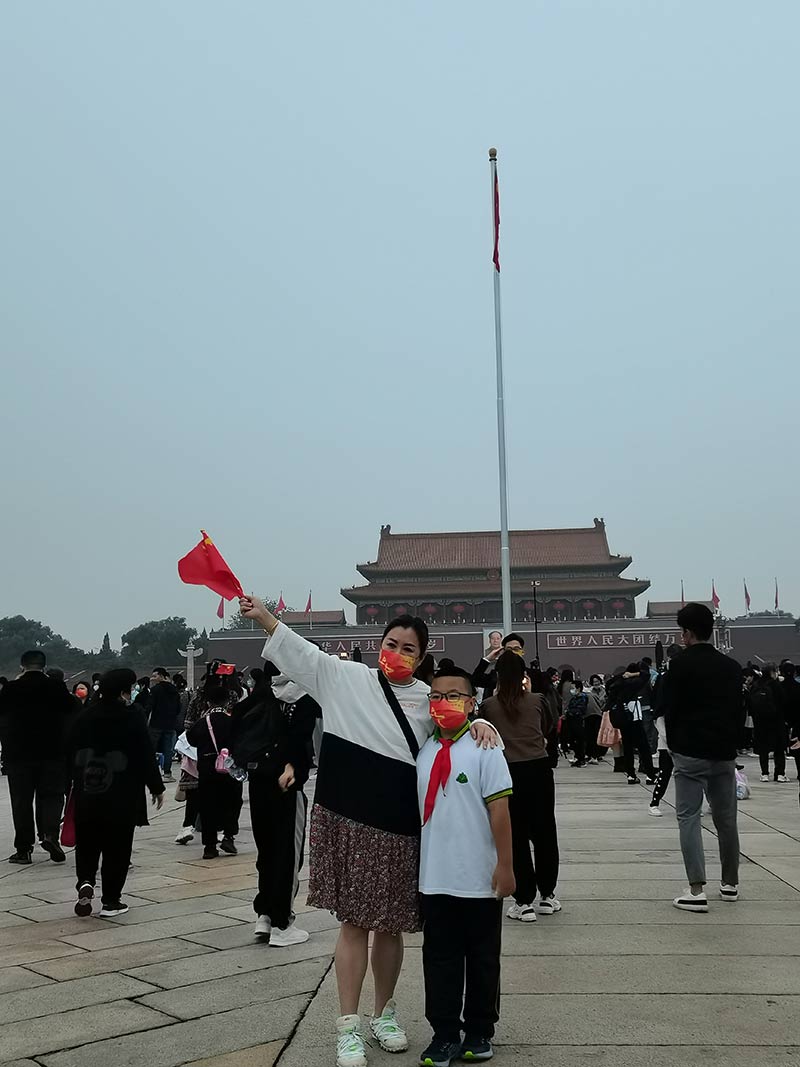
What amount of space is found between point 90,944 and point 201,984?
3.45 feet

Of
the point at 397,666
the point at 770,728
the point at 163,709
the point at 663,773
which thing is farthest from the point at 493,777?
the point at 163,709

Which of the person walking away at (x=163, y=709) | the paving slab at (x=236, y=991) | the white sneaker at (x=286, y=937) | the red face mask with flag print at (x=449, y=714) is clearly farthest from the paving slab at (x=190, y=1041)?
the person walking away at (x=163, y=709)

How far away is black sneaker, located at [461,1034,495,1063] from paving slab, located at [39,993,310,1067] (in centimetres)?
62

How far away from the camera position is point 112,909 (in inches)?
218

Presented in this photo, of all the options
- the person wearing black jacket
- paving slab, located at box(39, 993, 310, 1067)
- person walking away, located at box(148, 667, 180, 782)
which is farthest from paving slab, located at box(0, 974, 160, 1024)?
person walking away, located at box(148, 667, 180, 782)

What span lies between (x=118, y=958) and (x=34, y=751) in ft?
11.1

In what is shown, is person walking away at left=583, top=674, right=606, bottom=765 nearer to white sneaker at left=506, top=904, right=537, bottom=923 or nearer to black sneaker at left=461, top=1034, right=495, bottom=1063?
white sneaker at left=506, top=904, right=537, bottom=923

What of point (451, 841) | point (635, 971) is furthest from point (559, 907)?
point (451, 841)

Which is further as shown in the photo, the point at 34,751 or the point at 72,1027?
the point at 34,751

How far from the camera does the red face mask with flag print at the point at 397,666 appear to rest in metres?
3.37

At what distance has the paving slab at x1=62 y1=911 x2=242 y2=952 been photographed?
4918 millimetres

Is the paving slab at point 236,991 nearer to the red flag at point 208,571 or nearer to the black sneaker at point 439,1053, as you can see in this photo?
the black sneaker at point 439,1053

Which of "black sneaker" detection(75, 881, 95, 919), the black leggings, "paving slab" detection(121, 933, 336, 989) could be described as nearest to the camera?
"paving slab" detection(121, 933, 336, 989)

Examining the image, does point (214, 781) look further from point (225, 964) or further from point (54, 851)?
point (225, 964)
